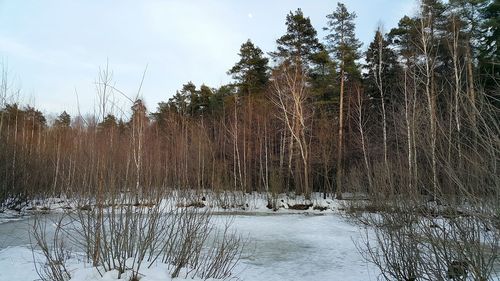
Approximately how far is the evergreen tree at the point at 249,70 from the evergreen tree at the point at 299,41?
463 cm

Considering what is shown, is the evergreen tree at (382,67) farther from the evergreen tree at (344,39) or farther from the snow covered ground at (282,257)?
the snow covered ground at (282,257)

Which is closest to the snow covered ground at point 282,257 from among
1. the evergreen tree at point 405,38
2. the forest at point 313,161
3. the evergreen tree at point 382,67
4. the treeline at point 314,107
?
the forest at point 313,161

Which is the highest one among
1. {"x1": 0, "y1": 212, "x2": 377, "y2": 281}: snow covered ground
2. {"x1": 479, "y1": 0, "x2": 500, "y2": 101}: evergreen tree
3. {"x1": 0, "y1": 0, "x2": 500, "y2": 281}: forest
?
{"x1": 479, "y1": 0, "x2": 500, "y2": 101}: evergreen tree

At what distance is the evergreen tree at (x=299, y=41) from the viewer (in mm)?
28734

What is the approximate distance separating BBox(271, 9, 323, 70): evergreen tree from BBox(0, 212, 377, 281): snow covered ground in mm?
15750

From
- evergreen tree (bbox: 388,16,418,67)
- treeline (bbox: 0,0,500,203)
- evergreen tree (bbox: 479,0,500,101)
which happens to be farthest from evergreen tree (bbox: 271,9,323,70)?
evergreen tree (bbox: 479,0,500,101)

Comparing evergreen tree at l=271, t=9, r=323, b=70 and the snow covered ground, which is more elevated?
evergreen tree at l=271, t=9, r=323, b=70

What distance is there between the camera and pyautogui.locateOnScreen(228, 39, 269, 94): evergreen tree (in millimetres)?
33094

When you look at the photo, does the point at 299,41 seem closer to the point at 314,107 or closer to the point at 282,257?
the point at 314,107

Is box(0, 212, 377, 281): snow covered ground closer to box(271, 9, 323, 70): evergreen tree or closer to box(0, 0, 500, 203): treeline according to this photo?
box(0, 0, 500, 203): treeline

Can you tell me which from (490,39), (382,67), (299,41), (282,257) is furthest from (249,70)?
(282,257)

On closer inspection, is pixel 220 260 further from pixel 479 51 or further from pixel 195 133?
pixel 195 133

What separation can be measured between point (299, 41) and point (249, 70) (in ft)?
19.3

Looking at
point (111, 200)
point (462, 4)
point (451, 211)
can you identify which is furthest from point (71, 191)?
point (462, 4)
